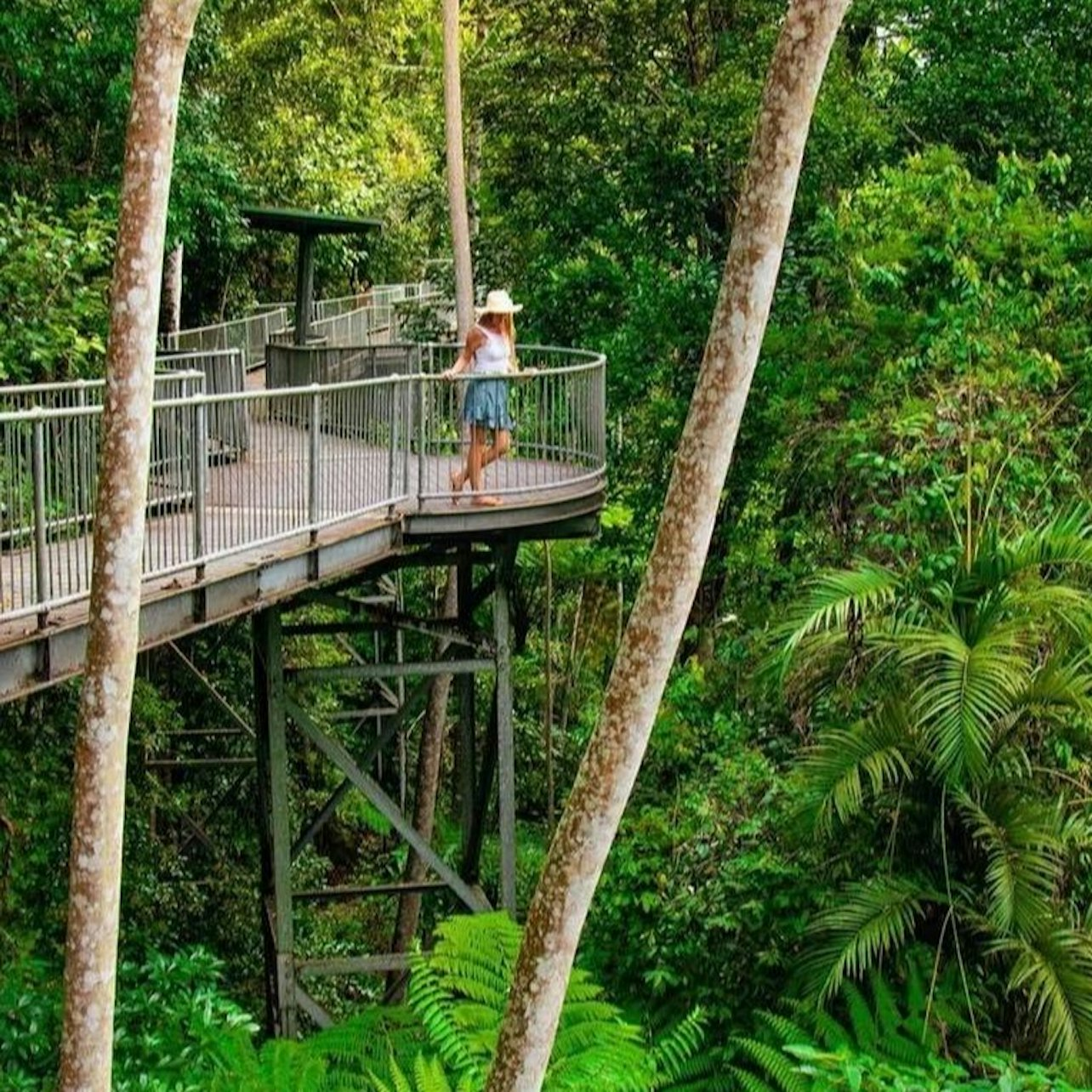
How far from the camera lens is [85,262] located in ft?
43.9

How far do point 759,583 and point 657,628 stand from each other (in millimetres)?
8311

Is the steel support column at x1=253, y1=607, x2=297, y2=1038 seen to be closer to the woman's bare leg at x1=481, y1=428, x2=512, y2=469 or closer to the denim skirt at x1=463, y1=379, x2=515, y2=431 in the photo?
the woman's bare leg at x1=481, y1=428, x2=512, y2=469

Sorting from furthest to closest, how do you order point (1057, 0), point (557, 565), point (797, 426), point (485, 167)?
point (557, 565)
point (485, 167)
point (1057, 0)
point (797, 426)

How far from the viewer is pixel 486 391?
11305mm

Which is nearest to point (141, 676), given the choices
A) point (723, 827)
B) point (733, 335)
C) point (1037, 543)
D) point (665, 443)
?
point (665, 443)

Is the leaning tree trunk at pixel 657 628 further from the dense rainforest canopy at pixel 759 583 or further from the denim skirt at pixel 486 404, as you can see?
the denim skirt at pixel 486 404

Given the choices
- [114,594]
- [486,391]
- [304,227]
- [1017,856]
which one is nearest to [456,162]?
[304,227]

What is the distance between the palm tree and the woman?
111 inches

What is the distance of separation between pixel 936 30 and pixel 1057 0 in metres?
1.35

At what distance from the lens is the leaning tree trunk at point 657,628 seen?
6301 millimetres

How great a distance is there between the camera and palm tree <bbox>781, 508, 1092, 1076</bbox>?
348 inches

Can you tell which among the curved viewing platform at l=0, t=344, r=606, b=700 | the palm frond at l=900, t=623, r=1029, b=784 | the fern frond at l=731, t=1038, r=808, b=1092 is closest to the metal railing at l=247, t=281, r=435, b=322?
the curved viewing platform at l=0, t=344, r=606, b=700

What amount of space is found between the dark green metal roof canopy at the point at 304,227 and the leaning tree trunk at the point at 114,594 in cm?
1250

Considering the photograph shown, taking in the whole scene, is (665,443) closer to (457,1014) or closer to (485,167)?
(485,167)
